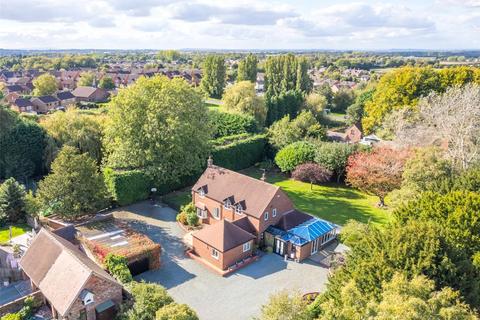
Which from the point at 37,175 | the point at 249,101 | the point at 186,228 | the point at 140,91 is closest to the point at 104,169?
the point at 140,91

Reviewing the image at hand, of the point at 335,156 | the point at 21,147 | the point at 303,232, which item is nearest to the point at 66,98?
the point at 21,147

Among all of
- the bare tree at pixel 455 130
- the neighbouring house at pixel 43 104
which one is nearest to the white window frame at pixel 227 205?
the bare tree at pixel 455 130

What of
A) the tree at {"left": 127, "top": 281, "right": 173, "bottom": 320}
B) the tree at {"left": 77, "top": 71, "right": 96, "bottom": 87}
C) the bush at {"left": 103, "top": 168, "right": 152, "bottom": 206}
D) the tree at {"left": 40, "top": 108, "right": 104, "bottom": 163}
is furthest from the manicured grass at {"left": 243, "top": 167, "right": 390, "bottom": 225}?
the tree at {"left": 77, "top": 71, "right": 96, "bottom": 87}

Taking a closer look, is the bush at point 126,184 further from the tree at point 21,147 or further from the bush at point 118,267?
the bush at point 118,267

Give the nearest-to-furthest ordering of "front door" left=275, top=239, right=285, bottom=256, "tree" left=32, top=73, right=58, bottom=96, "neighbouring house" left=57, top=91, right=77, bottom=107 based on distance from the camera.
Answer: "front door" left=275, top=239, right=285, bottom=256 < "neighbouring house" left=57, top=91, right=77, bottom=107 < "tree" left=32, top=73, right=58, bottom=96

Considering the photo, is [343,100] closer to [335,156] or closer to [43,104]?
[335,156]

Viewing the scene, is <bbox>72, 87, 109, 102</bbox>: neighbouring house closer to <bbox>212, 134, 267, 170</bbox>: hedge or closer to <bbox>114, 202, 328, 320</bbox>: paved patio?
<bbox>212, 134, 267, 170</bbox>: hedge
